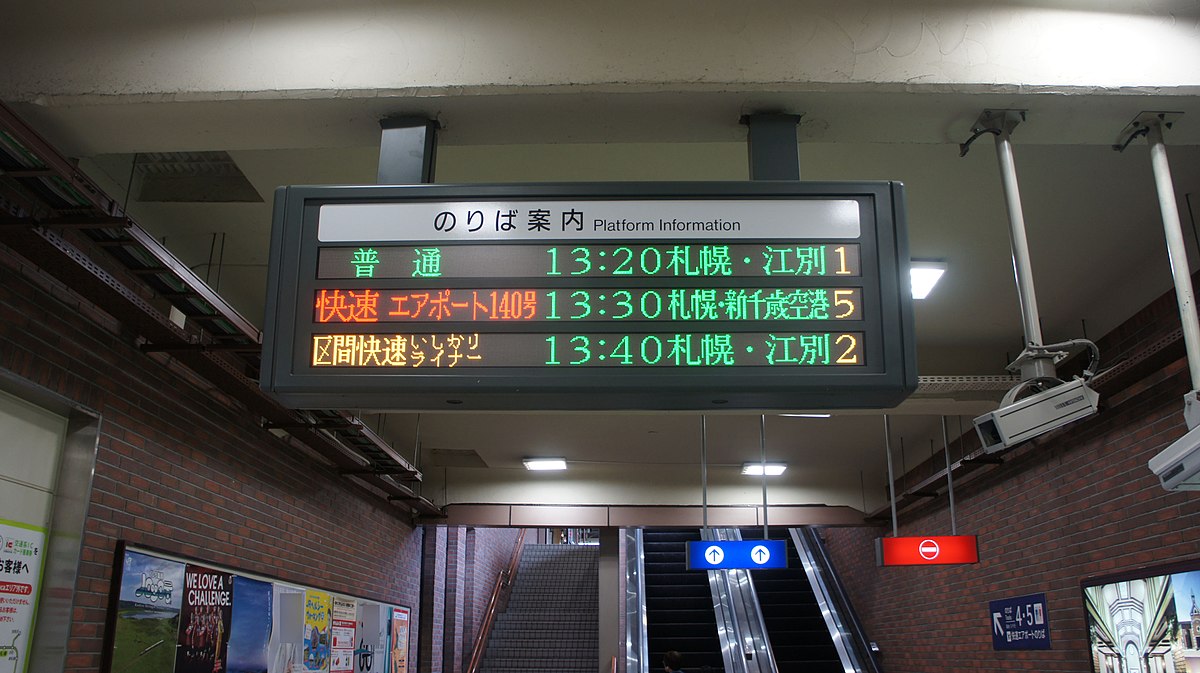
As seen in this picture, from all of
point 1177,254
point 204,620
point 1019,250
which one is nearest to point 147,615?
point 204,620

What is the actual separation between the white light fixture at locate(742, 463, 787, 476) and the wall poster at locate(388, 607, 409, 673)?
203 inches

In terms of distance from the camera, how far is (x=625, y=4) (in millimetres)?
3451

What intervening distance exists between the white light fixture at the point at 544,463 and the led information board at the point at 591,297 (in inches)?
390

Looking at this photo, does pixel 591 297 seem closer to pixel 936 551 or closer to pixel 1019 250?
pixel 1019 250

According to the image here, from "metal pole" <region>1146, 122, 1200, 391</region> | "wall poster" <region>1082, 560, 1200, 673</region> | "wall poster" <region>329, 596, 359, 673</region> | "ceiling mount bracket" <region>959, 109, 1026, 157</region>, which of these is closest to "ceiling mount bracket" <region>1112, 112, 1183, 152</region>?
"metal pole" <region>1146, 122, 1200, 391</region>

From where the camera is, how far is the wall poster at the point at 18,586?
166 inches

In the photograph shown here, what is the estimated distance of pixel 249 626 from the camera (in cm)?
666

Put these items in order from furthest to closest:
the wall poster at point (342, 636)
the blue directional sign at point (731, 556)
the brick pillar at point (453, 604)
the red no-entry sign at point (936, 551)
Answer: the brick pillar at point (453, 604) < the blue directional sign at point (731, 556) < the red no-entry sign at point (936, 551) < the wall poster at point (342, 636)

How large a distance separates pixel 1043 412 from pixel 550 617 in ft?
53.9

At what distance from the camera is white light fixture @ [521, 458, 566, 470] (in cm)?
1296

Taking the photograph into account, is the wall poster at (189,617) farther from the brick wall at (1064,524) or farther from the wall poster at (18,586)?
the brick wall at (1064,524)

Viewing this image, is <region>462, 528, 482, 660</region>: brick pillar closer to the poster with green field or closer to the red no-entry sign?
the red no-entry sign

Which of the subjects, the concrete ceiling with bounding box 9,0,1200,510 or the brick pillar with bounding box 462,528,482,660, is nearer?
the concrete ceiling with bounding box 9,0,1200,510

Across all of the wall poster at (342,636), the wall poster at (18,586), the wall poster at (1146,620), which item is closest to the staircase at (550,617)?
the wall poster at (342,636)
